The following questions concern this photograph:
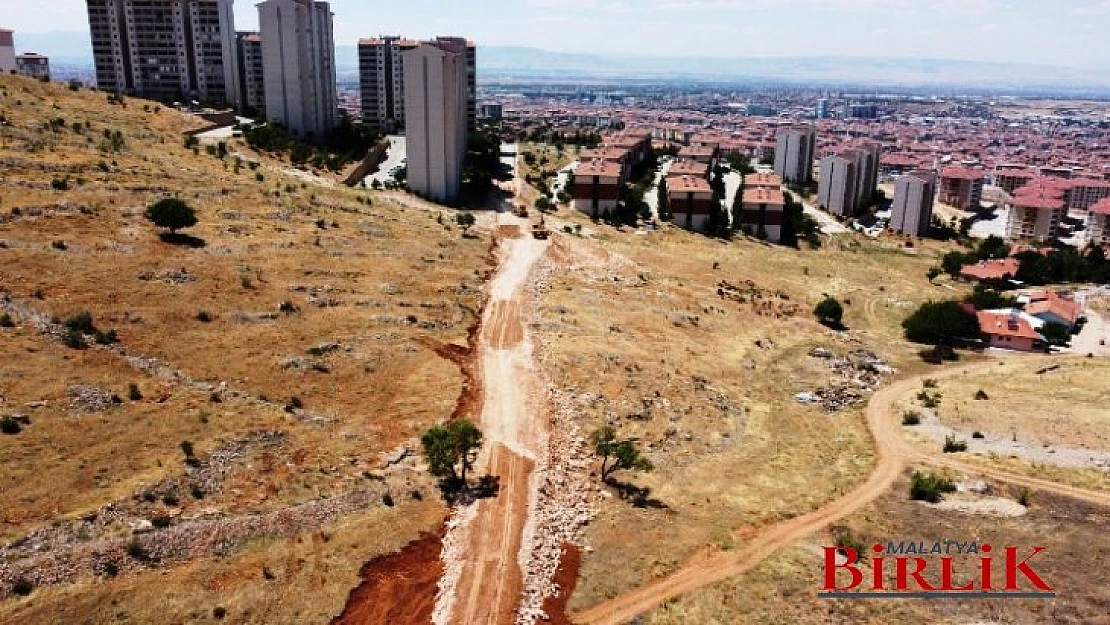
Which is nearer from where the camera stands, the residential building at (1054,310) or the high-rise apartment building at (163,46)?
the residential building at (1054,310)

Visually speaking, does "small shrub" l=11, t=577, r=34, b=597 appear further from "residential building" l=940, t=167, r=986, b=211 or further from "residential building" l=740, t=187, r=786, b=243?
"residential building" l=940, t=167, r=986, b=211

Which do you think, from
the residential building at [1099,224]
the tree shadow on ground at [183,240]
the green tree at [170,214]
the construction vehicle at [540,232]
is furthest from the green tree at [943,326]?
the residential building at [1099,224]

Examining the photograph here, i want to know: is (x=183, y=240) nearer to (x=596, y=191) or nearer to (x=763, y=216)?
(x=596, y=191)

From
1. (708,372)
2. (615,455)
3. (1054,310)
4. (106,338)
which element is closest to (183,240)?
(106,338)

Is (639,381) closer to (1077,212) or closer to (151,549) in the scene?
(151,549)

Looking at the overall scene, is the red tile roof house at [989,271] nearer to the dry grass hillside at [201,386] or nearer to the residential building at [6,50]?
the dry grass hillside at [201,386]

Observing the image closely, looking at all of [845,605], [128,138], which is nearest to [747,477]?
[845,605]

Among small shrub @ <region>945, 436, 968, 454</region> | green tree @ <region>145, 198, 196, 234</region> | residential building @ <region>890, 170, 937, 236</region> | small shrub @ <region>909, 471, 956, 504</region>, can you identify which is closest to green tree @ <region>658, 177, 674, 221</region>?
residential building @ <region>890, 170, 937, 236</region>
